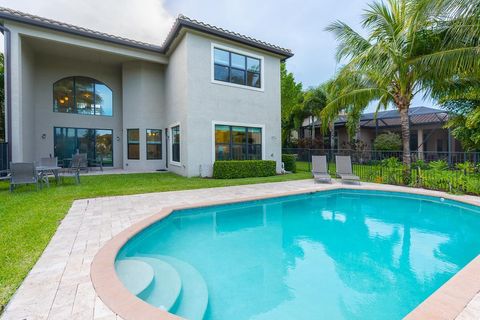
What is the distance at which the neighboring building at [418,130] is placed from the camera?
68.9 feet

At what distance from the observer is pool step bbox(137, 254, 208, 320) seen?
3.04 metres

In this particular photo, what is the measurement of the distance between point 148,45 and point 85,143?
7.35 m

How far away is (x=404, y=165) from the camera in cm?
1115

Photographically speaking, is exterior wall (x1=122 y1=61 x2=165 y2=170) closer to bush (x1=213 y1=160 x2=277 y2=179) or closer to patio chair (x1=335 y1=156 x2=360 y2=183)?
bush (x1=213 y1=160 x2=277 y2=179)

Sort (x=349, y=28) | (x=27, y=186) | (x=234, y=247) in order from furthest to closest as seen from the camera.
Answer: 1. (x=349, y=28)
2. (x=27, y=186)
3. (x=234, y=247)

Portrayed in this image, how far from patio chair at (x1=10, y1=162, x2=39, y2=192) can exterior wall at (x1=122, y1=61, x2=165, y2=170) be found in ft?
24.0

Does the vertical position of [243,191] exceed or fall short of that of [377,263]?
it exceeds it

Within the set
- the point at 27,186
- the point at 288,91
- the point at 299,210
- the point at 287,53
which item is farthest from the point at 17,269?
the point at 288,91

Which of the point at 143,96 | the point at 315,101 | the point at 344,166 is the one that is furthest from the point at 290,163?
the point at 143,96

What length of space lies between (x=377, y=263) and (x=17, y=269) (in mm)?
5631

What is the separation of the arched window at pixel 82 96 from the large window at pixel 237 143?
8.58m

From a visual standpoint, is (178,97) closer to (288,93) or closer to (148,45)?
(148,45)

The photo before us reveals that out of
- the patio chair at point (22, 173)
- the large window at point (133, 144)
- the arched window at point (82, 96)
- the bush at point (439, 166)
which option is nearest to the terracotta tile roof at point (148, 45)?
the arched window at point (82, 96)

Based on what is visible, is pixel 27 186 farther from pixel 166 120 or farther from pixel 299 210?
pixel 299 210
